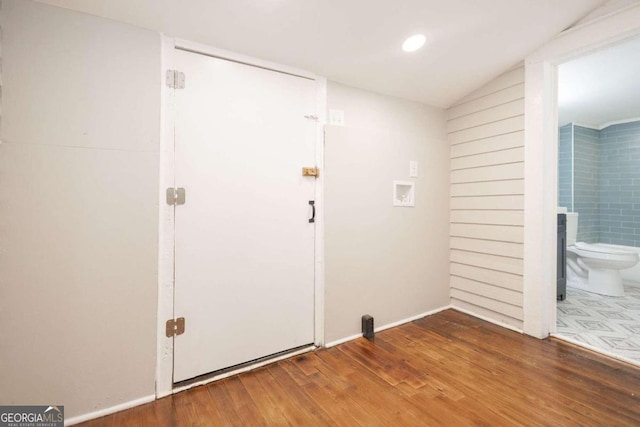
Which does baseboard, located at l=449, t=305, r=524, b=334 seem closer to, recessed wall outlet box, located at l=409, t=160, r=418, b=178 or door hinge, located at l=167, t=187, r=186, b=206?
recessed wall outlet box, located at l=409, t=160, r=418, b=178

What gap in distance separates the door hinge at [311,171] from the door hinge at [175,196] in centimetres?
87

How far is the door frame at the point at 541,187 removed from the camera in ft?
7.29

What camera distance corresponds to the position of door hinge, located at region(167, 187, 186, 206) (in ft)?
5.42

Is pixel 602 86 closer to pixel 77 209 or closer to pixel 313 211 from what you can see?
pixel 313 211

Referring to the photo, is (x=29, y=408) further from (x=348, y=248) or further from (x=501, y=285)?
(x=501, y=285)

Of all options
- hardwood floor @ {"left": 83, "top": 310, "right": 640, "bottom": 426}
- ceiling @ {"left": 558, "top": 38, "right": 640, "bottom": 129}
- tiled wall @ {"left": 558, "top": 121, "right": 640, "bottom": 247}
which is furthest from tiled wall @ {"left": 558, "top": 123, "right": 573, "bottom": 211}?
hardwood floor @ {"left": 83, "top": 310, "right": 640, "bottom": 426}

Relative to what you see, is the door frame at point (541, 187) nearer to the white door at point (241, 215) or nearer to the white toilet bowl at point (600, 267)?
the white toilet bowl at point (600, 267)

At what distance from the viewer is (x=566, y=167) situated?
4.12m

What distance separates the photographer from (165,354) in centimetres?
164

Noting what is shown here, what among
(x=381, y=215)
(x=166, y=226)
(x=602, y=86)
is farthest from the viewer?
(x=602, y=86)

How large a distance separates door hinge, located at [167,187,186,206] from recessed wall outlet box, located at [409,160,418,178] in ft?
6.61

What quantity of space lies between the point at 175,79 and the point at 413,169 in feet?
6.94

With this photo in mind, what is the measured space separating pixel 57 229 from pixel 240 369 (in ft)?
4.48

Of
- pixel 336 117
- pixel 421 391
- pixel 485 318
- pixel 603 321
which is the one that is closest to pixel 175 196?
pixel 336 117
